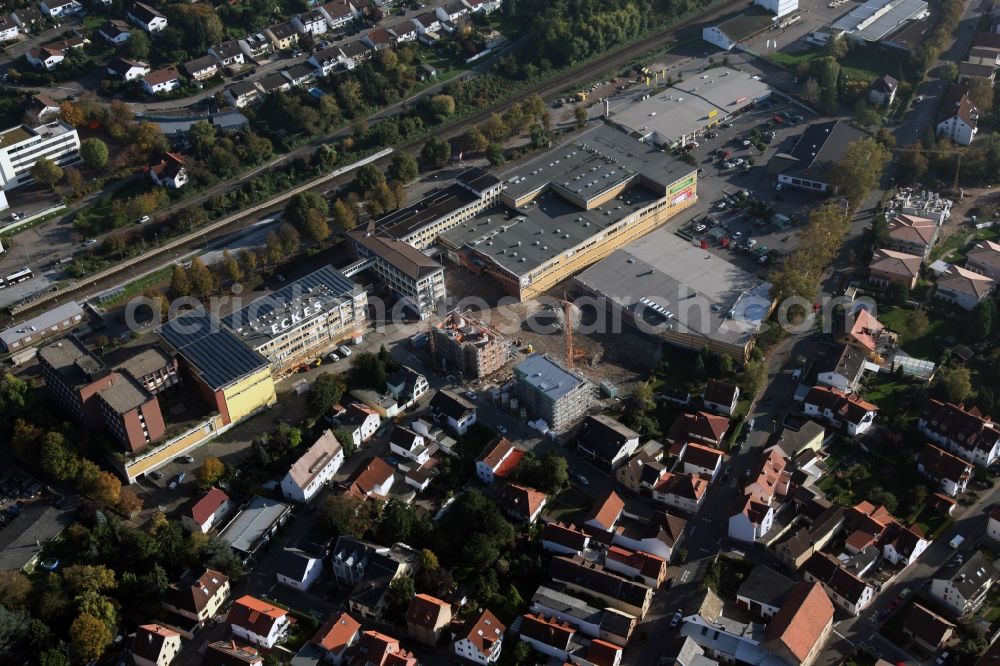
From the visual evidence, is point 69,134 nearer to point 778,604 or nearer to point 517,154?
point 517,154

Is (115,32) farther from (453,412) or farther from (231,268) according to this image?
(453,412)

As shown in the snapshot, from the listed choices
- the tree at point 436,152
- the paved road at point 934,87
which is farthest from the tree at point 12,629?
the paved road at point 934,87

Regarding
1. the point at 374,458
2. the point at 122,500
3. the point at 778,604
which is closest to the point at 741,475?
the point at 778,604

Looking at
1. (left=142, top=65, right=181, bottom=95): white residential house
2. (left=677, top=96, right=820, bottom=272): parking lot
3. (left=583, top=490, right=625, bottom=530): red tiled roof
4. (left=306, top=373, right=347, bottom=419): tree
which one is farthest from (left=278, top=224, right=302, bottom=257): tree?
(left=583, top=490, right=625, bottom=530): red tiled roof

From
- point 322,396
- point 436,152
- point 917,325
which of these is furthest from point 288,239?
point 917,325

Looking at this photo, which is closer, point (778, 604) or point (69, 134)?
point (778, 604)

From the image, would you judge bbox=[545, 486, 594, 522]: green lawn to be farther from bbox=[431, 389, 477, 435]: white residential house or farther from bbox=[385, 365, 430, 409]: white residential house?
bbox=[385, 365, 430, 409]: white residential house
